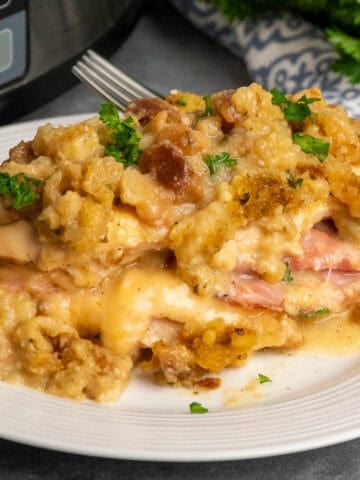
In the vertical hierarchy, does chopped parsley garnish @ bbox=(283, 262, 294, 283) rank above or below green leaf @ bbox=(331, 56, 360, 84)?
above

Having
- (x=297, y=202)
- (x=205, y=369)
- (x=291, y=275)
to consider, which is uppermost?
(x=297, y=202)

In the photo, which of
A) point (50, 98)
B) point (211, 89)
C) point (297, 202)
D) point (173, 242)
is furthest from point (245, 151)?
point (211, 89)

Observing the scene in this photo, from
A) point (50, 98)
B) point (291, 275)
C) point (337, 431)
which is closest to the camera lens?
point (337, 431)

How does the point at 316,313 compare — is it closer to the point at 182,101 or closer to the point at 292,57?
the point at 182,101

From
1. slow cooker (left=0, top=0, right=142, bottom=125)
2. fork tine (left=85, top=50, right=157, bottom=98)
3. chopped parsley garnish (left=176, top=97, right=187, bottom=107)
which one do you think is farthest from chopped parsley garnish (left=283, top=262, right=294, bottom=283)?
slow cooker (left=0, top=0, right=142, bottom=125)

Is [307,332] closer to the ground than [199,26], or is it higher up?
higher up

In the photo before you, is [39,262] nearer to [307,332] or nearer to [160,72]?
[307,332]

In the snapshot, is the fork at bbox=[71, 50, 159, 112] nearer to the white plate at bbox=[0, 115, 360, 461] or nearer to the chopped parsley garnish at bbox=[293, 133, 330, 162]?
the chopped parsley garnish at bbox=[293, 133, 330, 162]

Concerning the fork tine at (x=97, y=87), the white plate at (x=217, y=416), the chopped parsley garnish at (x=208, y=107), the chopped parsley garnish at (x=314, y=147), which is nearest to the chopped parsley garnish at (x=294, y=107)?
the chopped parsley garnish at (x=314, y=147)
